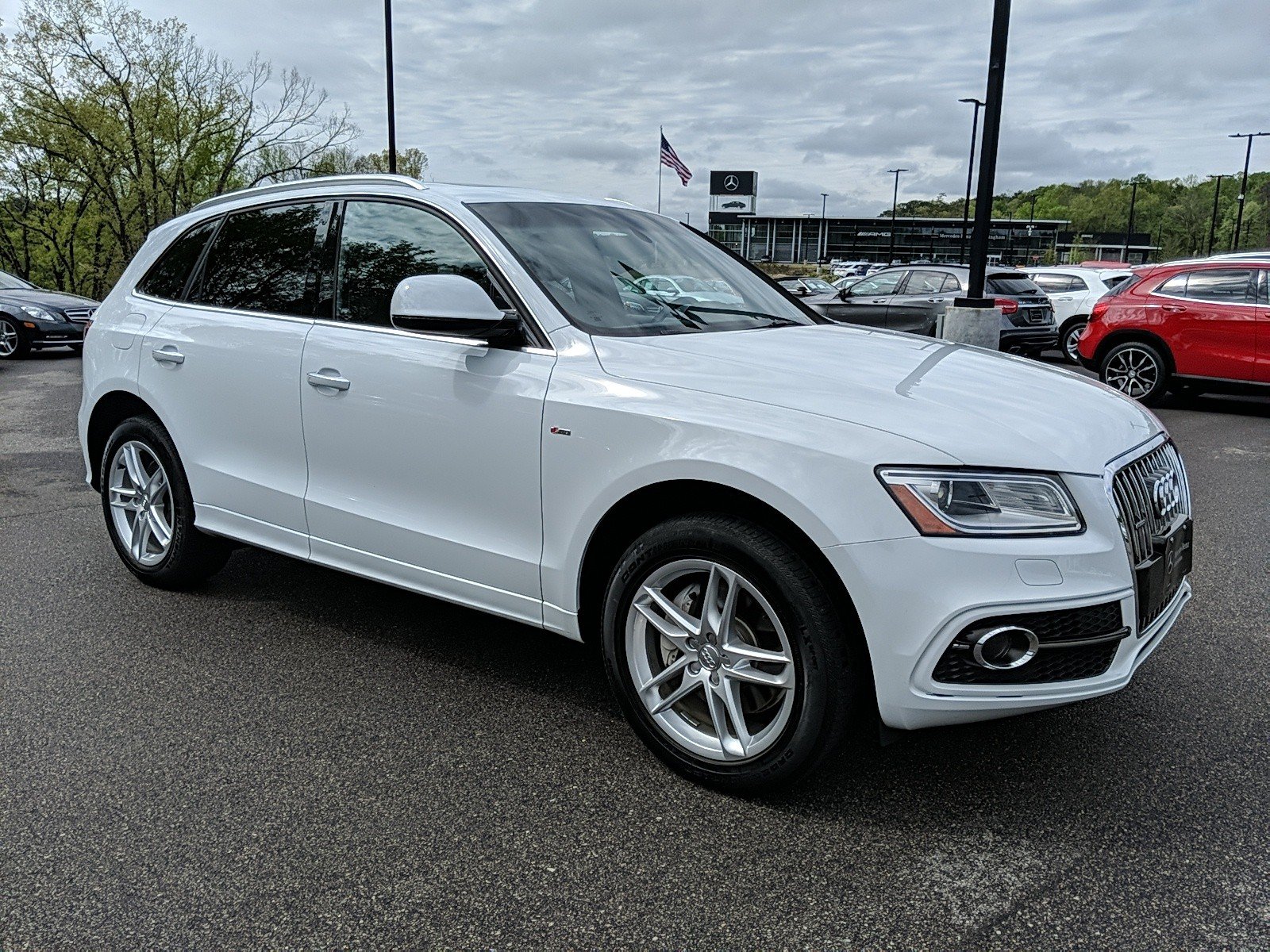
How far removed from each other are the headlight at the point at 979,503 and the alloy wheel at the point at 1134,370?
9.84 meters

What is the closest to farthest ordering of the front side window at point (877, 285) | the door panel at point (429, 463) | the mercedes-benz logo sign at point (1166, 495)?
the mercedes-benz logo sign at point (1166, 495) → the door panel at point (429, 463) → the front side window at point (877, 285)

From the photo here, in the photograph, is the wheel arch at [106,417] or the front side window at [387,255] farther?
the wheel arch at [106,417]

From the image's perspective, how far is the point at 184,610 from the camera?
4582 millimetres

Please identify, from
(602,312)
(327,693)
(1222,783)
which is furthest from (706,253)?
(1222,783)

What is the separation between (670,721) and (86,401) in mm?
3464

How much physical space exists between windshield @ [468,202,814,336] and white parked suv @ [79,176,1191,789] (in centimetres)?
2

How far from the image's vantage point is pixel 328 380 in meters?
3.80

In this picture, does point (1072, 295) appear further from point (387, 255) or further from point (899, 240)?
point (899, 240)

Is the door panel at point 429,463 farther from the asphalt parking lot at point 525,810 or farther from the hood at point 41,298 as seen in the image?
the hood at point 41,298

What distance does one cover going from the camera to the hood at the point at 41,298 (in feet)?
54.0

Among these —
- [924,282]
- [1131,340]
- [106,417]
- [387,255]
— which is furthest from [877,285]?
[387,255]

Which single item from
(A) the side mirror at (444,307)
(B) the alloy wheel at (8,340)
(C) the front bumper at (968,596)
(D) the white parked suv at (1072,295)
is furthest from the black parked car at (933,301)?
(C) the front bumper at (968,596)

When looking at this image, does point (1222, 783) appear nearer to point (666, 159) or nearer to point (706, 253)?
point (706, 253)

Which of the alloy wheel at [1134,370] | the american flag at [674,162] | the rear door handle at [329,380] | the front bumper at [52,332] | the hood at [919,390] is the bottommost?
the front bumper at [52,332]
